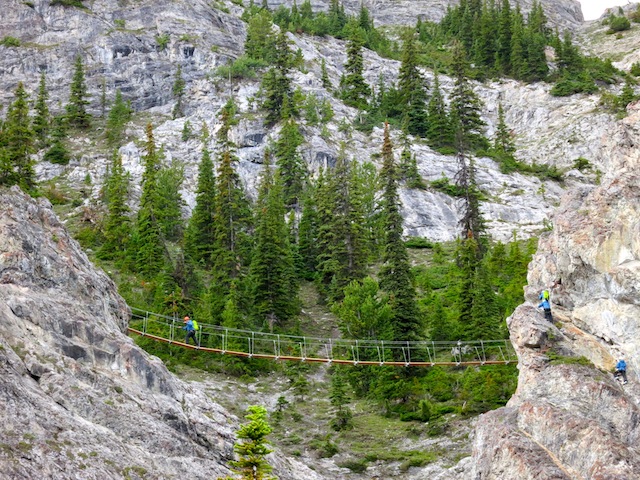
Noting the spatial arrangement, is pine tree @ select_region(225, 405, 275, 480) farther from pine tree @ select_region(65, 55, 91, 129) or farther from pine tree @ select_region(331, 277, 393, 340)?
pine tree @ select_region(65, 55, 91, 129)

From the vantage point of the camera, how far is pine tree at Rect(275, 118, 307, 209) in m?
62.2

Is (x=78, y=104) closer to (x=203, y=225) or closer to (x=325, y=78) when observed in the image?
(x=325, y=78)

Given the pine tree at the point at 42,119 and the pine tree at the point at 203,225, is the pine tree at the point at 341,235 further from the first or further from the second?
the pine tree at the point at 42,119

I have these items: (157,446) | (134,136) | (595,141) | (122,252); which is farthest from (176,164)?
(157,446)

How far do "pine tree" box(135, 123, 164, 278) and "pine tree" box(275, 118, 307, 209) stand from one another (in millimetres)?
11875

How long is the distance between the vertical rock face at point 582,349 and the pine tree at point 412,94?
1728 inches

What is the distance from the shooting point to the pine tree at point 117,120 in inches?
2717

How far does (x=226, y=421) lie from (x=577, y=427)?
1246cm

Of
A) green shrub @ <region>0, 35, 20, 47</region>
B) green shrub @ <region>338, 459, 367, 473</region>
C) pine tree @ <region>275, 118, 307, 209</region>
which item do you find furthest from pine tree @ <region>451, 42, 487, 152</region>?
green shrub @ <region>338, 459, 367, 473</region>

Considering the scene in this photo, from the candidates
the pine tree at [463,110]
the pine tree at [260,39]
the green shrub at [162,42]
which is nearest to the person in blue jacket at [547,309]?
the pine tree at [463,110]

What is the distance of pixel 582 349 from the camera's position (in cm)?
2788

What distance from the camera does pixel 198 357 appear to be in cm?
4034

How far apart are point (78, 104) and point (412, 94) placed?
33436mm

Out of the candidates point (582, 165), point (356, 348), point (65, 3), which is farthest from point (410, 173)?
point (65, 3)
